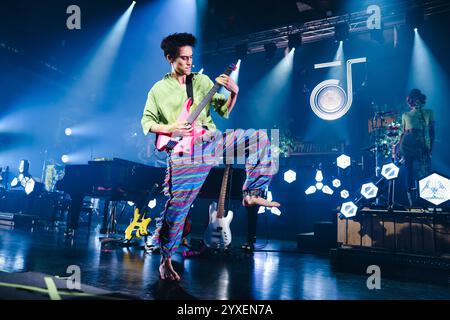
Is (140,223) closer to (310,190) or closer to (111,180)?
(111,180)

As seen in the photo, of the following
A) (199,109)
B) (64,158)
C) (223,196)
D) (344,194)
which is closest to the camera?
(199,109)

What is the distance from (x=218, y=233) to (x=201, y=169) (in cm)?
202

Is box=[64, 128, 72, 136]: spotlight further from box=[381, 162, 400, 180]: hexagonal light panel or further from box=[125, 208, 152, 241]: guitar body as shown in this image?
box=[381, 162, 400, 180]: hexagonal light panel

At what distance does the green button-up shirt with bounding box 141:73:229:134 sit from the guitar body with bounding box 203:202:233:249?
2.05 meters

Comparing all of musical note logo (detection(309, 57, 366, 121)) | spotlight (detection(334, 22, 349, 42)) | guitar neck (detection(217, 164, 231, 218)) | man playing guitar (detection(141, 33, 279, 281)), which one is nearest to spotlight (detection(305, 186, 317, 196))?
musical note logo (detection(309, 57, 366, 121))

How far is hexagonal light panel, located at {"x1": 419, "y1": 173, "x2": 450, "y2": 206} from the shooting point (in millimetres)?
3473

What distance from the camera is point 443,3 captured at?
8406 mm

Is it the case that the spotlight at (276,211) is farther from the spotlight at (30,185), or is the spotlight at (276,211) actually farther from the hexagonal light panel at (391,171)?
the spotlight at (30,185)

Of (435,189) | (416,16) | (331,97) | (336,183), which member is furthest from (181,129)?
(331,97)

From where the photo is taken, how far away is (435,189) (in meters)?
3.57

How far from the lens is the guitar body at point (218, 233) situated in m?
3.98

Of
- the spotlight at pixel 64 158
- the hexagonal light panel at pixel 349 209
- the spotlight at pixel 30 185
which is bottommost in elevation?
the hexagonal light panel at pixel 349 209

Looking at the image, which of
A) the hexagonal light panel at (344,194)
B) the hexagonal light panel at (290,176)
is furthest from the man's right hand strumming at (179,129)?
the hexagonal light panel at (290,176)

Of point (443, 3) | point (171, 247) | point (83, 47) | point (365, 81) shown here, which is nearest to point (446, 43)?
point (443, 3)
